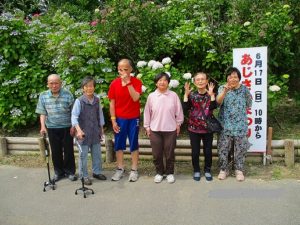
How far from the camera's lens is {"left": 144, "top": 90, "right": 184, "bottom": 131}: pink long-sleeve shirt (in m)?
5.01

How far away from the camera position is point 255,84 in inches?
213

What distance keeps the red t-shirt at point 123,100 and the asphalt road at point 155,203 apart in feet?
3.11

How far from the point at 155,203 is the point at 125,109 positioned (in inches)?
52.1

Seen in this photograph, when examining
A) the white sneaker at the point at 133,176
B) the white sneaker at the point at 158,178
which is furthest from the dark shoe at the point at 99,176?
the white sneaker at the point at 158,178

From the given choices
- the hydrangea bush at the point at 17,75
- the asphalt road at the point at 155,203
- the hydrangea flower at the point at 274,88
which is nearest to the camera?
the asphalt road at the point at 155,203

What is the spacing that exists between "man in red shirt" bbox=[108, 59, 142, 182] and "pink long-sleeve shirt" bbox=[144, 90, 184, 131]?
0.73 ft

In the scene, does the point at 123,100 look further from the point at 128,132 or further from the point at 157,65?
the point at 157,65

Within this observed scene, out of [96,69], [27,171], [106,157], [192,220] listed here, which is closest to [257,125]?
[192,220]

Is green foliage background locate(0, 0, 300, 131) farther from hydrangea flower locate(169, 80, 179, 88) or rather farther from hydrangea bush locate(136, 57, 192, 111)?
hydrangea flower locate(169, 80, 179, 88)

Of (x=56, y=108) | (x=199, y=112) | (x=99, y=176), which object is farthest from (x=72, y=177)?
(x=199, y=112)

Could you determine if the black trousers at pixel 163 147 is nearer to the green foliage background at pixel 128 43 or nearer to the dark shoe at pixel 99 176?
the dark shoe at pixel 99 176

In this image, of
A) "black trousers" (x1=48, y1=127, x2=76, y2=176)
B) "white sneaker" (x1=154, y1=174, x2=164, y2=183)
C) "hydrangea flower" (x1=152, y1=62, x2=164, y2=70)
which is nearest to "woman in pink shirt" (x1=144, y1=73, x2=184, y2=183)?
"white sneaker" (x1=154, y1=174, x2=164, y2=183)

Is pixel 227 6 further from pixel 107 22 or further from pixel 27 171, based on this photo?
pixel 27 171

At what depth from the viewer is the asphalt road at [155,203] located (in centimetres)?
416
